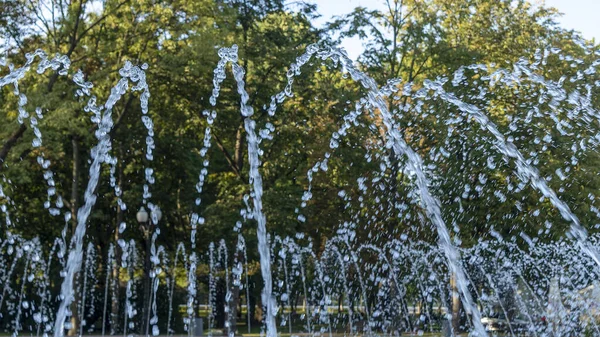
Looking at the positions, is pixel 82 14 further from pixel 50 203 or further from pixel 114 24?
pixel 50 203

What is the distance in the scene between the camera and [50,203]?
95.9ft

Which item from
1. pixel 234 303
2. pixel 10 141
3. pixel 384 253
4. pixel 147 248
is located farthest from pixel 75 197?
pixel 384 253

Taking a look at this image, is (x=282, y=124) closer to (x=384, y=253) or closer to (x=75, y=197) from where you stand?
(x=384, y=253)

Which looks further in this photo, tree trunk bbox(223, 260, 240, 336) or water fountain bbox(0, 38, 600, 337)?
tree trunk bbox(223, 260, 240, 336)

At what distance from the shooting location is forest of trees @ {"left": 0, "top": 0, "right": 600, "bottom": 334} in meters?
24.1

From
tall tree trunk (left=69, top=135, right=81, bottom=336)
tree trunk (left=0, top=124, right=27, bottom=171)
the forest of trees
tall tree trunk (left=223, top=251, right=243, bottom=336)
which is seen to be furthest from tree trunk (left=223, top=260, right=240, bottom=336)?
tree trunk (left=0, top=124, right=27, bottom=171)

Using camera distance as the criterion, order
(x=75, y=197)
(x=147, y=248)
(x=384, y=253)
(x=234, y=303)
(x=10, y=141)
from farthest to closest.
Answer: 1. (x=384, y=253)
2. (x=75, y=197)
3. (x=234, y=303)
4. (x=147, y=248)
5. (x=10, y=141)

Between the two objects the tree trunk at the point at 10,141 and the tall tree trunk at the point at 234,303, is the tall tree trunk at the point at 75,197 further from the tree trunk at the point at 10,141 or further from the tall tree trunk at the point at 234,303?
the tall tree trunk at the point at 234,303

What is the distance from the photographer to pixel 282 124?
88.1ft

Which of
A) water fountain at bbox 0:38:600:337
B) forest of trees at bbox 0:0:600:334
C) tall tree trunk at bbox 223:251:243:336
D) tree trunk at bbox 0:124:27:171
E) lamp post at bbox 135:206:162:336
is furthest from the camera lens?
tall tree trunk at bbox 223:251:243:336

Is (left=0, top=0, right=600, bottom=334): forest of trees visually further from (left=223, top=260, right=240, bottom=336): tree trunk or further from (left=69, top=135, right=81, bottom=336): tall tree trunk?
(left=223, top=260, right=240, bottom=336): tree trunk

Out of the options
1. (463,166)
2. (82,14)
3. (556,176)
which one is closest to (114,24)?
(82,14)

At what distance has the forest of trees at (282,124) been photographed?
24078 millimetres

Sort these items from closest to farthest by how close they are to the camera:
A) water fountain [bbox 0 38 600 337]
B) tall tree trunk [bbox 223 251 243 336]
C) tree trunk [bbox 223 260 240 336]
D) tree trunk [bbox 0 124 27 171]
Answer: tree trunk [bbox 0 124 27 171] < water fountain [bbox 0 38 600 337] < tree trunk [bbox 223 260 240 336] < tall tree trunk [bbox 223 251 243 336]
